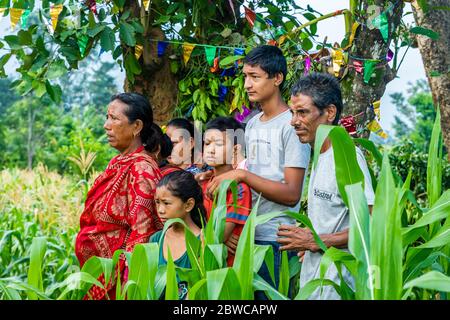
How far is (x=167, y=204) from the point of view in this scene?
9.84ft

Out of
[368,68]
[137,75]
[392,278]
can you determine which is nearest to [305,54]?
[368,68]

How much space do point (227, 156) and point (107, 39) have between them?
113 cm

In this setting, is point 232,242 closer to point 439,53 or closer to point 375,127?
point 375,127

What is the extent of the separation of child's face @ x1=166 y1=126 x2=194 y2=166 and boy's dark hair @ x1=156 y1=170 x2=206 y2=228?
547 mm

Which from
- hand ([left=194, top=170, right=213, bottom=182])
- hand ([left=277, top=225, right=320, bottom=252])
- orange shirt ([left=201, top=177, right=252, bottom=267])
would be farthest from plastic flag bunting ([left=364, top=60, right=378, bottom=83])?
hand ([left=277, top=225, right=320, bottom=252])

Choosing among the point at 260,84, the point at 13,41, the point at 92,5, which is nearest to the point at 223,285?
the point at 260,84

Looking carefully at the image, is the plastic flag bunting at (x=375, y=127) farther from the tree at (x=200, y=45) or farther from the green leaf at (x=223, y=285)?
the green leaf at (x=223, y=285)

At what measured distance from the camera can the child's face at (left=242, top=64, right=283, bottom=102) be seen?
3064mm

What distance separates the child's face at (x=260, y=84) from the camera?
306 cm

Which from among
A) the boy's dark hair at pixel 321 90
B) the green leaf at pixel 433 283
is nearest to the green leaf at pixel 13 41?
the boy's dark hair at pixel 321 90

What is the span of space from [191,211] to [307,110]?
2.19 feet

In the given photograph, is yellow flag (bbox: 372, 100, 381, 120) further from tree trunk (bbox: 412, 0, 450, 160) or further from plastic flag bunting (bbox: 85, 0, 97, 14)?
tree trunk (bbox: 412, 0, 450, 160)

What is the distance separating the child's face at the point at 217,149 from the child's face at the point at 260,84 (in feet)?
0.62

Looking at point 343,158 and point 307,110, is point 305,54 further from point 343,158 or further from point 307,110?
point 343,158
